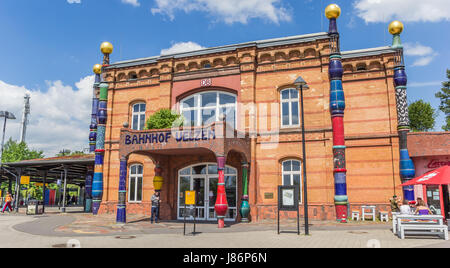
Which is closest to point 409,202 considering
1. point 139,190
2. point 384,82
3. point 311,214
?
point 311,214

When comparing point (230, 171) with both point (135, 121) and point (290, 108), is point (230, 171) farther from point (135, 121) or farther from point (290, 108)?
point (135, 121)

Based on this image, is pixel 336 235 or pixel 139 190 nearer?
pixel 336 235

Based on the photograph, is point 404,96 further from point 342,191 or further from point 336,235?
point 336,235

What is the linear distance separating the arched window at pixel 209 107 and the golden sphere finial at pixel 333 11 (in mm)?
6456

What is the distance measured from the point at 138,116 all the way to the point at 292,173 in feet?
32.9

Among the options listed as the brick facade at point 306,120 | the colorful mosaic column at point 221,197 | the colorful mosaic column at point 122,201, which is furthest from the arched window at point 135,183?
the colorful mosaic column at point 221,197

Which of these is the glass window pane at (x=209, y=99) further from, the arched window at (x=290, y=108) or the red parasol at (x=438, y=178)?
the red parasol at (x=438, y=178)

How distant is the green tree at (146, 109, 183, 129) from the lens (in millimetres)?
15938

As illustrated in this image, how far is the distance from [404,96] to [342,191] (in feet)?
19.2

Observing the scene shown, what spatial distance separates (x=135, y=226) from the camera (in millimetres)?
14891

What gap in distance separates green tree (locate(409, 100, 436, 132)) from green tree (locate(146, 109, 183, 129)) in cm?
2957

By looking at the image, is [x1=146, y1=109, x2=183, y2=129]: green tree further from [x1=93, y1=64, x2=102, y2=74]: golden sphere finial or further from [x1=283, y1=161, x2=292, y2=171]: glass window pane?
[x1=93, y1=64, x2=102, y2=74]: golden sphere finial

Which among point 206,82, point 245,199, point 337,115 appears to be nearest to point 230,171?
point 245,199
